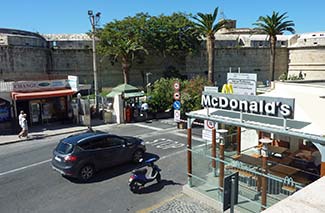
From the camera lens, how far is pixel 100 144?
38.5 ft

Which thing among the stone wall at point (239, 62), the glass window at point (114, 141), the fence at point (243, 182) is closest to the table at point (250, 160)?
the fence at point (243, 182)

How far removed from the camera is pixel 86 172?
437 inches

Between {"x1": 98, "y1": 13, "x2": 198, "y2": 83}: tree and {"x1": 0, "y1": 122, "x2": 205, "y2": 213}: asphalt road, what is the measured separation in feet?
79.8

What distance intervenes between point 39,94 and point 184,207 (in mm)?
15585

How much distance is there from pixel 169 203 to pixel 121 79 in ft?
124

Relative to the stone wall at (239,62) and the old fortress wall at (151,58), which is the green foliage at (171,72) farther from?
the stone wall at (239,62)

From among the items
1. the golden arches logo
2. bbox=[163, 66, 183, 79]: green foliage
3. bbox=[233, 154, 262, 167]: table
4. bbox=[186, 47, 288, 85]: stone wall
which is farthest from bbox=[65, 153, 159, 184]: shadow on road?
bbox=[186, 47, 288, 85]: stone wall

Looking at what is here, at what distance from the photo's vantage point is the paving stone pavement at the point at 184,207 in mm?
8797

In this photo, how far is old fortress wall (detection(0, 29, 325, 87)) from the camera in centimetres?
3681

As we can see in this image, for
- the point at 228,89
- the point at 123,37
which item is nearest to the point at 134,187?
the point at 228,89

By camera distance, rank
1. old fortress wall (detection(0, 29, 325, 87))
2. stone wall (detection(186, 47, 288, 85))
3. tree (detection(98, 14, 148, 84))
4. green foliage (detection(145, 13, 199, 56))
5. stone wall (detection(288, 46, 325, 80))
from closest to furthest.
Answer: old fortress wall (detection(0, 29, 325, 87))
tree (detection(98, 14, 148, 84))
green foliage (detection(145, 13, 199, 56))
stone wall (detection(288, 46, 325, 80))
stone wall (detection(186, 47, 288, 85))

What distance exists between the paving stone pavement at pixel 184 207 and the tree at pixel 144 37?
96.0 feet

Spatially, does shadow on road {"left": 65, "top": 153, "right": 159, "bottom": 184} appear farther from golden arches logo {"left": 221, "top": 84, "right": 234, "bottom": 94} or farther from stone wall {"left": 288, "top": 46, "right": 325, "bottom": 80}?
stone wall {"left": 288, "top": 46, "right": 325, "bottom": 80}

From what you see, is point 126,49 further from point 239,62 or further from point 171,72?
point 239,62
